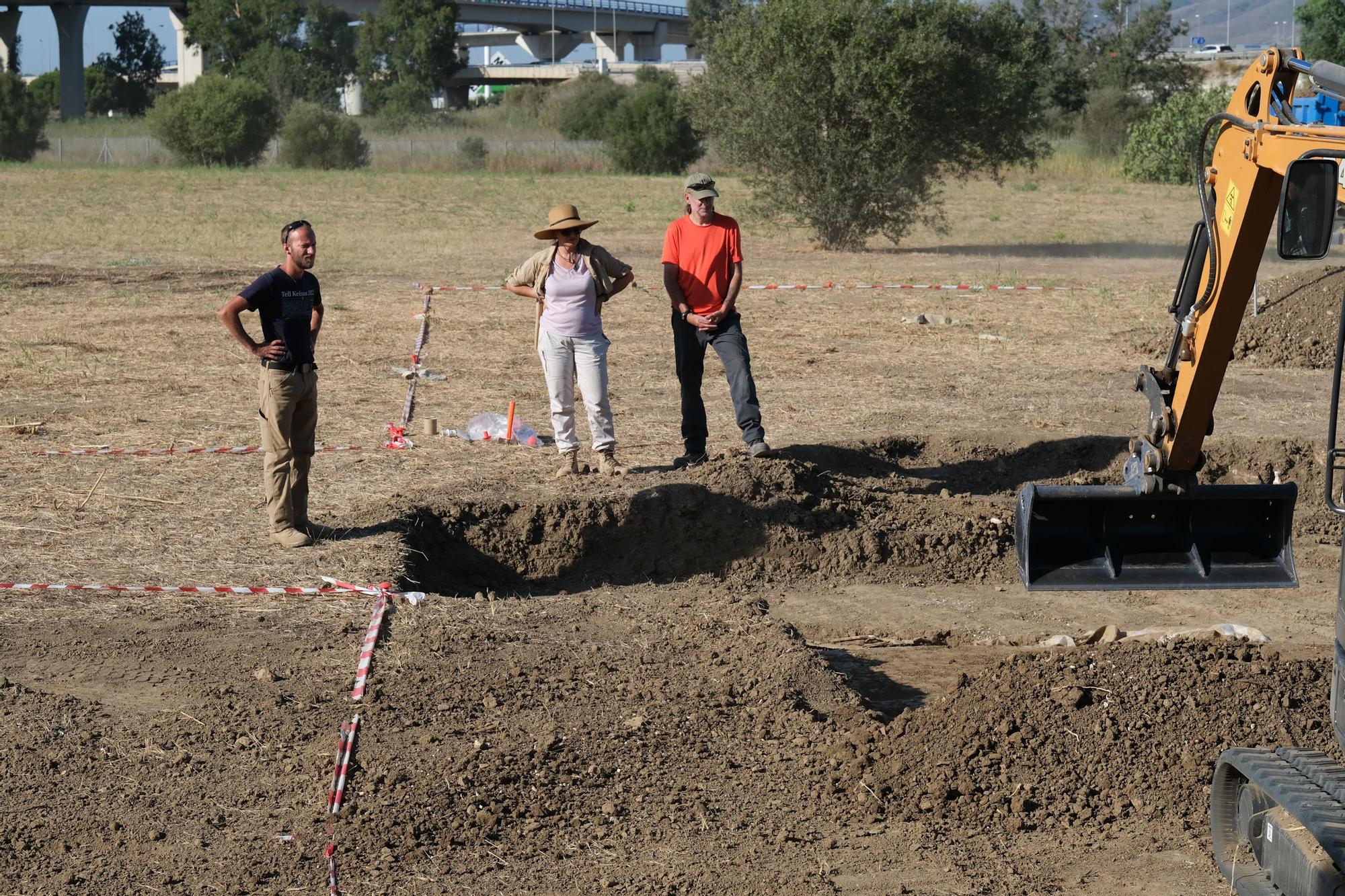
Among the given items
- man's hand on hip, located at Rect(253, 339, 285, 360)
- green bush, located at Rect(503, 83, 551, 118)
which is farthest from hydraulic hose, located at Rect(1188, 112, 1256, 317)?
green bush, located at Rect(503, 83, 551, 118)

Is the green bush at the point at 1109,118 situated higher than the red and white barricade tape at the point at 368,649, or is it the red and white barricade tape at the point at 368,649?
the green bush at the point at 1109,118

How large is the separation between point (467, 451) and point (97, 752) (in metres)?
5.16

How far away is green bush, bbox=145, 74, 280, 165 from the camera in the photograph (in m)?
53.2

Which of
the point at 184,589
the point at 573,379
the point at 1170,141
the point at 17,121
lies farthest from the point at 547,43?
the point at 184,589

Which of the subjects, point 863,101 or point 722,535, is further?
point 863,101

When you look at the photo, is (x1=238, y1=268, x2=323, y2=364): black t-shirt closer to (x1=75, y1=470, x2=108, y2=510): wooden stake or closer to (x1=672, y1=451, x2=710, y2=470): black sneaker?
(x1=75, y1=470, x2=108, y2=510): wooden stake

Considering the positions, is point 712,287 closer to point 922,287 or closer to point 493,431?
point 493,431

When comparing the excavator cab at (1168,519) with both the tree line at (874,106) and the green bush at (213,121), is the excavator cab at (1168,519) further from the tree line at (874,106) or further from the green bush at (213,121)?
the green bush at (213,121)

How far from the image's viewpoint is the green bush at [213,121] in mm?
53188

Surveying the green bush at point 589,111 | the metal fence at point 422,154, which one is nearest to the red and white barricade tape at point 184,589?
the metal fence at point 422,154

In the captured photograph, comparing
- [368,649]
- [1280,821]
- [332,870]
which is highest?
[1280,821]

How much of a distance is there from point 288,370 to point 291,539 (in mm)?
1043

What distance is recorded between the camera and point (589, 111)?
6412 cm

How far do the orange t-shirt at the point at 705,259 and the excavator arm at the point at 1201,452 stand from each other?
3.55 m
